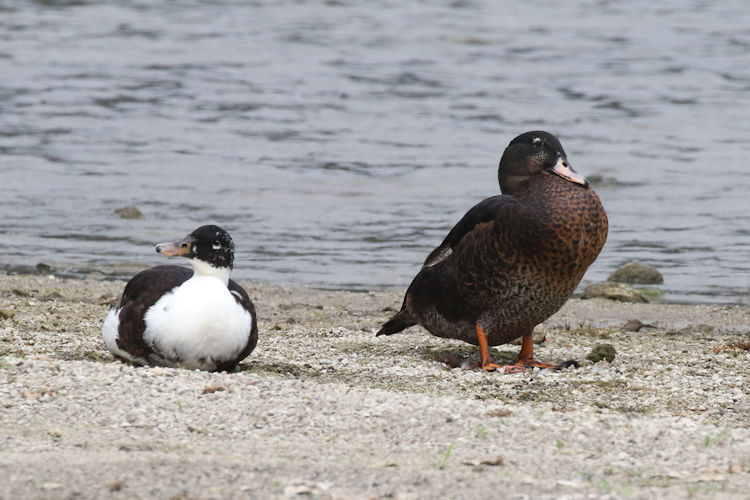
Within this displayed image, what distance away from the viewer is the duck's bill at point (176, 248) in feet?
22.6

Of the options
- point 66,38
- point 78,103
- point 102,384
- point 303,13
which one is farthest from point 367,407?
point 303,13

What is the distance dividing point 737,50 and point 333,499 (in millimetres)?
25861

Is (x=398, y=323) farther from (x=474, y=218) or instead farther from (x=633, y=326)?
(x=633, y=326)

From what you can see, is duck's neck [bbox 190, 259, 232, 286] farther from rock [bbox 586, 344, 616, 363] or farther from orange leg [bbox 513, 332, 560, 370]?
rock [bbox 586, 344, 616, 363]

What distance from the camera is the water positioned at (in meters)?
12.9

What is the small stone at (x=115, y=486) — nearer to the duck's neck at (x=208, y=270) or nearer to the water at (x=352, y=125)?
the duck's neck at (x=208, y=270)

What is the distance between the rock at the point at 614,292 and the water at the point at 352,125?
1.61 feet

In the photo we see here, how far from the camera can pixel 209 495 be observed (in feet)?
13.8

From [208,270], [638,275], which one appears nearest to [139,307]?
[208,270]

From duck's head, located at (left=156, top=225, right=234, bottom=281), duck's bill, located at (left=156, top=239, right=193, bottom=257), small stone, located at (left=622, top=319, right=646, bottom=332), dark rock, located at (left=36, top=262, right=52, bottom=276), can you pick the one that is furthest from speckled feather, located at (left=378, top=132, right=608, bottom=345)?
dark rock, located at (left=36, top=262, right=52, bottom=276)

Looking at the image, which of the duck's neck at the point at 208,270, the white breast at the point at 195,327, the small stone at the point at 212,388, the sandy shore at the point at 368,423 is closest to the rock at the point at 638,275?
the sandy shore at the point at 368,423

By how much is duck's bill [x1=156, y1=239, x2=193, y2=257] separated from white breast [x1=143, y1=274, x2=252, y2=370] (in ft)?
1.02

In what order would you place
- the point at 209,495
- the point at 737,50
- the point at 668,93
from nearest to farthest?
the point at 209,495 → the point at 668,93 → the point at 737,50

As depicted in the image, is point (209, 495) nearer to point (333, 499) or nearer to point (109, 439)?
point (333, 499)
